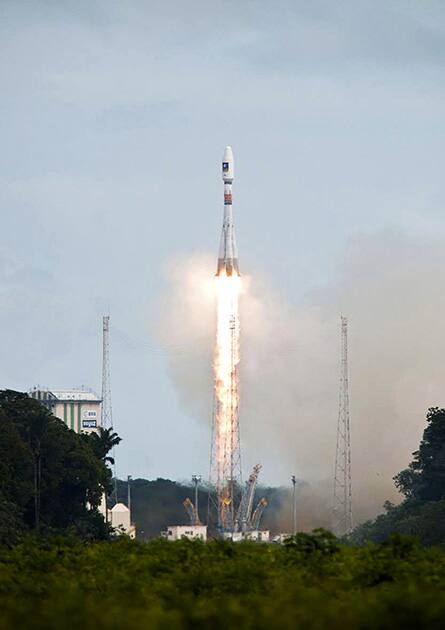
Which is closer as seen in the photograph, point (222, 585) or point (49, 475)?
point (222, 585)

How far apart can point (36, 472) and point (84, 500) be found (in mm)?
5735

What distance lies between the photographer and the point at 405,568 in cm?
5634

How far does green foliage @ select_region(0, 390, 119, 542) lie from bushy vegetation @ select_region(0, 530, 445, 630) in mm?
104961

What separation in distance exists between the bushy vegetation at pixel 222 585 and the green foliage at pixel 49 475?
344 ft

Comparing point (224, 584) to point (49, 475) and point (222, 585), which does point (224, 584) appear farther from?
point (49, 475)

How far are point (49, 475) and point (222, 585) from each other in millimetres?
133297

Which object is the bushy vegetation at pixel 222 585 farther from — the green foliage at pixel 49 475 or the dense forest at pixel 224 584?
the green foliage at pixel 49 475

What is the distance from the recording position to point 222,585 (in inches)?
2174

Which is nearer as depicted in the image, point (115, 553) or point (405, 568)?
point (405, 568)

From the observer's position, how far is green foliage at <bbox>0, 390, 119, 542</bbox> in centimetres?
17950

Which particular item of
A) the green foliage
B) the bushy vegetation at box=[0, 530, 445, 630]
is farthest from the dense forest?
the green foliage

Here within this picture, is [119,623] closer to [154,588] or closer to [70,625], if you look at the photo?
[70,625]

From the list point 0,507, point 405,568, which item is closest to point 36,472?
point 0,507

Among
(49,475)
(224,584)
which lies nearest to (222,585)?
(224,584)
